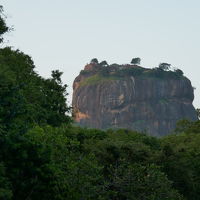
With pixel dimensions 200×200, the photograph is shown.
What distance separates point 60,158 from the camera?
27047 mm

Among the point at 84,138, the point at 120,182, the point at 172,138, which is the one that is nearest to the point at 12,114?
the point at 120,182

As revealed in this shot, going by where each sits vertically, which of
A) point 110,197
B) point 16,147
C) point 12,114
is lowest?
point 110,197

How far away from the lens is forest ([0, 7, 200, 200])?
1906cm

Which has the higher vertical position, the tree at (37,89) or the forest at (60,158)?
the tree at (37,89)

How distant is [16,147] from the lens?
18.6 meters

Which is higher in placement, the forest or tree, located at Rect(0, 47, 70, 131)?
tree, located at Rect(0, 47, 70, 131)

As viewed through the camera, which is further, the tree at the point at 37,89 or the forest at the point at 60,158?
the tree at the point at 37,89

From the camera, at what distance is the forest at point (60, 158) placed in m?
19.1

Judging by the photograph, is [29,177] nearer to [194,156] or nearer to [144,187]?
[144,187]

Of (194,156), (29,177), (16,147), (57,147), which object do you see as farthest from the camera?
(194,156)

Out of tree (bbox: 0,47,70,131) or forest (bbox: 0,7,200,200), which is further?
tree (bbox: 0,47,70,131)

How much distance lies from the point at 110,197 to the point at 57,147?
5.63 metres

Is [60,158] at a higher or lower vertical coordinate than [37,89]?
lower

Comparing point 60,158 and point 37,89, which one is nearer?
point 60,158
